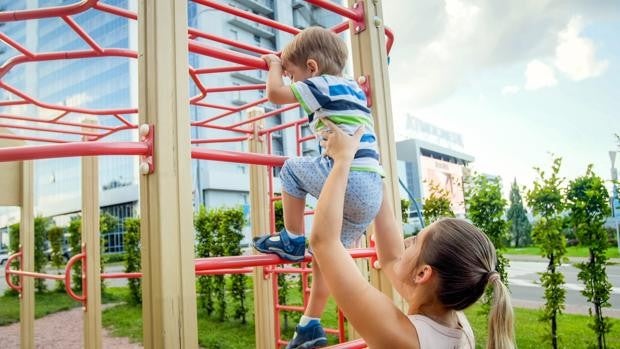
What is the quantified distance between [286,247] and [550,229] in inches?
155

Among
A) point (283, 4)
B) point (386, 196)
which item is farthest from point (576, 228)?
point (283, 4)

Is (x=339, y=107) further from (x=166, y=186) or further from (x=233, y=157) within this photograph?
(x=166, y=186)

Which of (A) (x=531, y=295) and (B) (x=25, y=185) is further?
(A) (x=531, y=295)

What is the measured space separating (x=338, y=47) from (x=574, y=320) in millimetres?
6273

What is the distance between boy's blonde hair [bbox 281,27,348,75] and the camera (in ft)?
4.46

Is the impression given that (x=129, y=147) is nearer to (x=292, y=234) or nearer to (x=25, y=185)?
(x=292, y=234)

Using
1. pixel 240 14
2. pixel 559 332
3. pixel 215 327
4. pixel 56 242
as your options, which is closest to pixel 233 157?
pixel 240 14

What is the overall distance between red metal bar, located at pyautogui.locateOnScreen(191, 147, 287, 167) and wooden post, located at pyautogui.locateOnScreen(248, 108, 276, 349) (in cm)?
272

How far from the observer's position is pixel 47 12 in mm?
2002

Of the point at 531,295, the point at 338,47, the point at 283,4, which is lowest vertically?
the point at 531,295

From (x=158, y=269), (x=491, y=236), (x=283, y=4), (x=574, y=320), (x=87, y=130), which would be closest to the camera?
(x=158, y=269)

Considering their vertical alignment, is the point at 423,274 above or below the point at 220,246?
above

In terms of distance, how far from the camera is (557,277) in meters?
4.28

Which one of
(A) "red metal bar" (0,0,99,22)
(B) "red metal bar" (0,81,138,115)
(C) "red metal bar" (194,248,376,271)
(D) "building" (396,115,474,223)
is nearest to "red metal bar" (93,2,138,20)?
(A) "red metal bar" (0,0,99,22)
